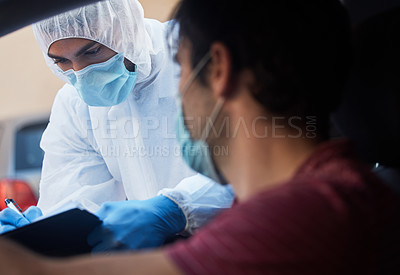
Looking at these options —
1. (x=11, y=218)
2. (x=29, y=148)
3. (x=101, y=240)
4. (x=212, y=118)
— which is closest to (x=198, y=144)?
(x=212, y=118)

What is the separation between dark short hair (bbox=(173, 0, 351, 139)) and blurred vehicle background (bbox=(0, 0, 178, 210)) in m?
3.44

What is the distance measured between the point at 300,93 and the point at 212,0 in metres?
0.29

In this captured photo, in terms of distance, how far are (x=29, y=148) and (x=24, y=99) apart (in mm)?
2652

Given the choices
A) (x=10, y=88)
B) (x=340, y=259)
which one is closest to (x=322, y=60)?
(x=340, y=259)

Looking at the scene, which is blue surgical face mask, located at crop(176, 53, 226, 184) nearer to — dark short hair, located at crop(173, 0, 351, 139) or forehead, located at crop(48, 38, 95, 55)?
dark short hair, located at crop(173, 0, 351, 139)

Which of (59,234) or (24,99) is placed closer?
(59,234)

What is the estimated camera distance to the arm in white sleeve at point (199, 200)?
155 centimetres

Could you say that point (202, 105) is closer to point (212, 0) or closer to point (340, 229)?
point (212, 0)

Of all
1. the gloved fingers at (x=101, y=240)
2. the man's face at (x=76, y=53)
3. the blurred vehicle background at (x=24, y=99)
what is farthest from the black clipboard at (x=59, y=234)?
the blurred vehicle background at (x=24, y=99)

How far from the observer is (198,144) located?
113 cm

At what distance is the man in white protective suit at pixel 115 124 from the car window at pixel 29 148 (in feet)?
9.80

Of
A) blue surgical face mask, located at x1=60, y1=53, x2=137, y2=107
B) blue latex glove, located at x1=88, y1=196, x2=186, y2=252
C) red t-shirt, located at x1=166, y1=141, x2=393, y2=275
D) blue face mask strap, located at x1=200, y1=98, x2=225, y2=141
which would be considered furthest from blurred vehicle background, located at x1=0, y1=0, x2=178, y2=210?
red t-shirt, located at x1=166, y1=141, x2=393, y2=275

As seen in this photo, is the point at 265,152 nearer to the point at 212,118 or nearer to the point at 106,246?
the point at 212,118

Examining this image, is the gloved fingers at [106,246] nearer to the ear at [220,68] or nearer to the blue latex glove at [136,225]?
the blue latex glove at [136,225]
